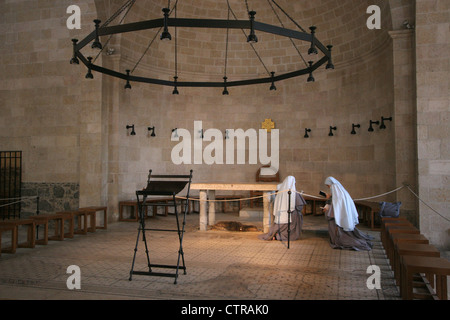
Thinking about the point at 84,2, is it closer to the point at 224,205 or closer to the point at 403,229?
the point at 224,205

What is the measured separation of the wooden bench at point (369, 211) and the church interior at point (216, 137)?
0.05 m

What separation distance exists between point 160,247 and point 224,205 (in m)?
5.56

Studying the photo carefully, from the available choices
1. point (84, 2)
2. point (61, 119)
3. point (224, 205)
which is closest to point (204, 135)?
point (224, 205)

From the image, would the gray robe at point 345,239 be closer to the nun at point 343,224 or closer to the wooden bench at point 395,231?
the nun at point 343,224

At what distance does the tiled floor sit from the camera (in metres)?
4.83

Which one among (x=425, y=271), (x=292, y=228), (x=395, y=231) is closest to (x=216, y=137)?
(x=292, y=228)

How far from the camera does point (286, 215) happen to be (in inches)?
323

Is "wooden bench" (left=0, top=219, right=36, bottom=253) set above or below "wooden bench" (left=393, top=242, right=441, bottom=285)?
below

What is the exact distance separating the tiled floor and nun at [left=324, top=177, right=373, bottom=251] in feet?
0.78

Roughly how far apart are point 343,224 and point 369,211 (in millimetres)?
2930

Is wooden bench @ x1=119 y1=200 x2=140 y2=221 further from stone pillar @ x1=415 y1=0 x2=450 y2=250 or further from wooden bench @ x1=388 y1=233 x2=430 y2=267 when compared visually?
stone pillar @ x1=415 y1=0 x2=450 y2=250

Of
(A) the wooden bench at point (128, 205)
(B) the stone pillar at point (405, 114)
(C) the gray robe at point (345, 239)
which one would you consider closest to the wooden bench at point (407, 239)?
(C) the gray robe at point (345, 239)

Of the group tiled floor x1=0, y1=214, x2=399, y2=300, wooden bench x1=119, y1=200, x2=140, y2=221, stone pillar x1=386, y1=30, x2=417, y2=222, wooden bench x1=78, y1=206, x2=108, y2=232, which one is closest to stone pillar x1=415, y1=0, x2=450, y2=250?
stone pillar x1=386, y1=30, x2=417, y2=222

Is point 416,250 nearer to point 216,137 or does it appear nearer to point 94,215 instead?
point 94,215
